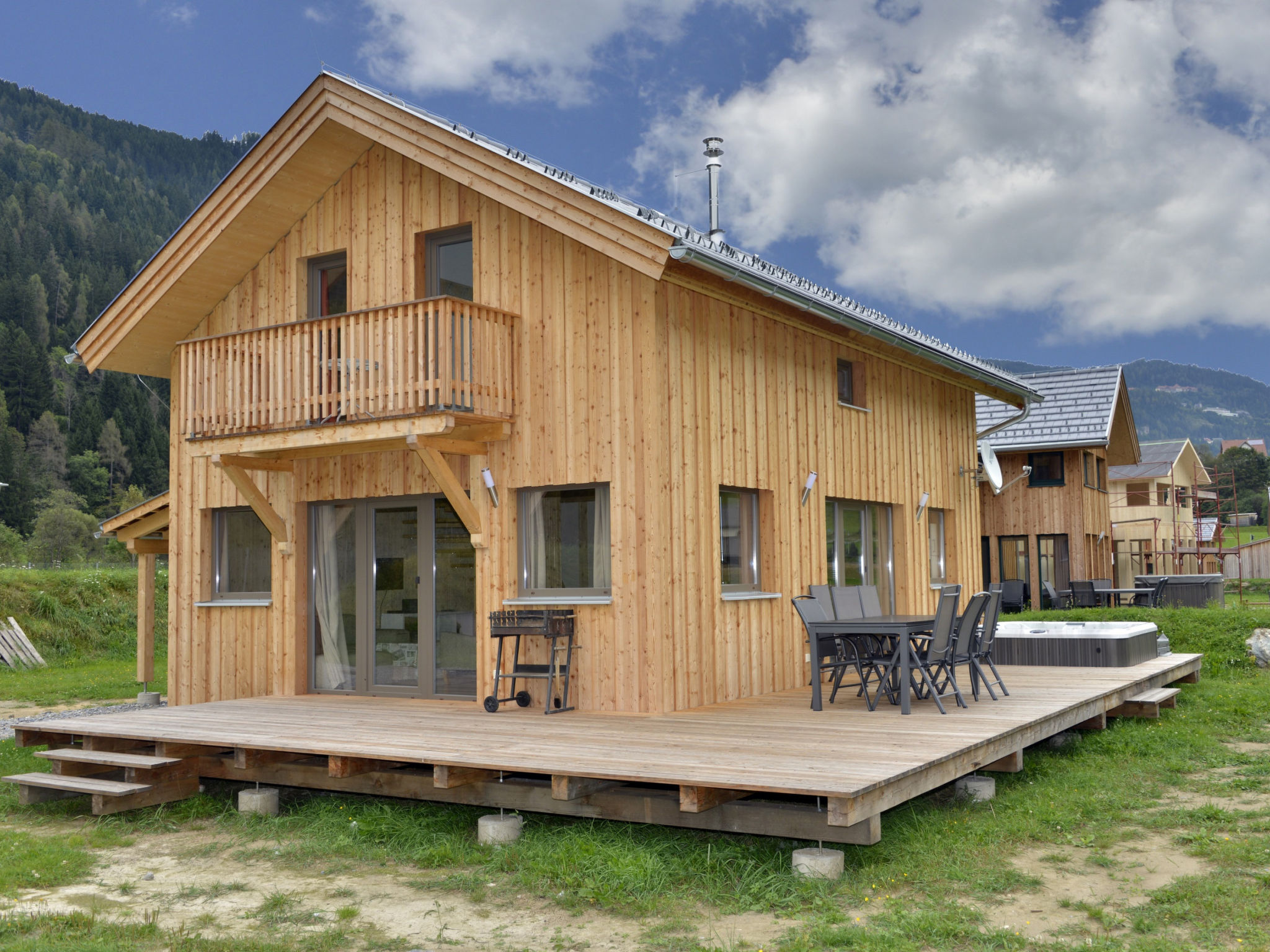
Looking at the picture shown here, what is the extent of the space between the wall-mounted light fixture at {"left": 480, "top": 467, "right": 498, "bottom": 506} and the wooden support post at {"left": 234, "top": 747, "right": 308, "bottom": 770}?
2.82 metres

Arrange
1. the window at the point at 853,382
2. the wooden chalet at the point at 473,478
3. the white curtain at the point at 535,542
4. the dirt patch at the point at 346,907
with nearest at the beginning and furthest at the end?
1. the dirt patch at the point at 346,907
2. the wooden chalet at the point at 473,478
3. the white curtain at the point at 535,542
4. the window at the point at 853,382

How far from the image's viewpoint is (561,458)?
975 cm

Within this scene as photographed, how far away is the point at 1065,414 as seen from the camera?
82.0 feet

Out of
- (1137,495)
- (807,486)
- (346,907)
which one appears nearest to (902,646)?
(807,486)

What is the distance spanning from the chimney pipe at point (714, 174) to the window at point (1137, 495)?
106ft

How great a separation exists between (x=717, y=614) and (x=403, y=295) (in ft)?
13.8

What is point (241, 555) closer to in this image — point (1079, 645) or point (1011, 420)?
point (1079, 645)

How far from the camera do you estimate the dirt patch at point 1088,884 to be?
5.16 metres

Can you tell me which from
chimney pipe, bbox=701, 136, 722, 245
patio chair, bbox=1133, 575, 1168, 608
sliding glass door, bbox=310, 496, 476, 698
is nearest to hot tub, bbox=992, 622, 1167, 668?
chimney pipe, bbox=701, 136, 722, 245

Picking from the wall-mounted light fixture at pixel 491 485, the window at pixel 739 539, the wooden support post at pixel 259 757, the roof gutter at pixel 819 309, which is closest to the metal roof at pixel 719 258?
the roof gutter at pixel 819 309

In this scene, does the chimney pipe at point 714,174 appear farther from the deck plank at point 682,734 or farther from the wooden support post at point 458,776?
the wooden support post at point 458,776

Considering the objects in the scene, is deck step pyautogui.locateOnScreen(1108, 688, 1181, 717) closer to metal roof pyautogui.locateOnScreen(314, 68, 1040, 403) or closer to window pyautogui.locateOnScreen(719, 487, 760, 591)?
window pyautogui.locateOnScreen(719, 487, 760, 591)

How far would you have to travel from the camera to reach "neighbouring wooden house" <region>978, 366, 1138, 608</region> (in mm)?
24172

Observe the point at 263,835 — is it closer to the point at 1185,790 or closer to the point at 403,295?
the point at 403,295
